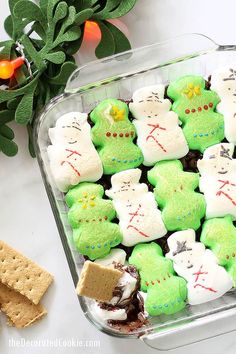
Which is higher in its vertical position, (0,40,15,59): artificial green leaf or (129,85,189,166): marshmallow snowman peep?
(0,40,15,59): artificial green leaf

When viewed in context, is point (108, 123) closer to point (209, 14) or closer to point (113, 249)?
point (113, 249)

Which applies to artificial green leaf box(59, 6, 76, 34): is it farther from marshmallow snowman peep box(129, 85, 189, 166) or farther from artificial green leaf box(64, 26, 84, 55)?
marshmallow snowman peep box(129, 85, 189, 166)

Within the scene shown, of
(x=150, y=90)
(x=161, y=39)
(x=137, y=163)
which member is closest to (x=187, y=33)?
(x=161, y=39)

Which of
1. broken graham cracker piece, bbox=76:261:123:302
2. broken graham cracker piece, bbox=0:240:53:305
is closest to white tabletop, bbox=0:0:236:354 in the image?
broken graham cracker piece, bbox=0:240:53:305

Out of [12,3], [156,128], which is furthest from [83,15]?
[156,128]

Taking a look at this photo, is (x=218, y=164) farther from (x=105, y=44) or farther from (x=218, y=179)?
(x=105, y=44)

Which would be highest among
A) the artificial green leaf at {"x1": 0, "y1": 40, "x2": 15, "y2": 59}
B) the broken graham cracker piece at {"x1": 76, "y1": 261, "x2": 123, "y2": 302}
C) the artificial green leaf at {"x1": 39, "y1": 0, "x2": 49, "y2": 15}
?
the artificial green leaf at {"x1": 39, "y1": 0, "x2": 49, "y2": 15}

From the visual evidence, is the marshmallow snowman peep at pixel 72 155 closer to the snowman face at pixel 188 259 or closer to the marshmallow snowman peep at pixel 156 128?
the marshmallow snowman peep at pixel 156 128
